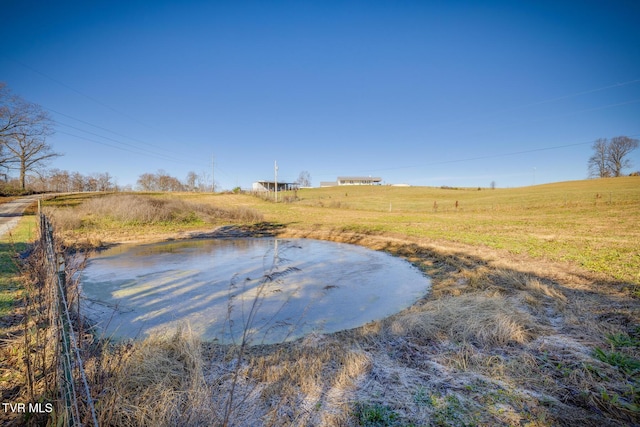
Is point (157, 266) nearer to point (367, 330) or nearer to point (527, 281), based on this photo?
point (367, 330)

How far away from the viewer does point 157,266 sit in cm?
1200

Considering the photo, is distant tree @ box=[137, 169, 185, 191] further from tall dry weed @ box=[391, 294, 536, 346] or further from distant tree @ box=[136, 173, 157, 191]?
tall dry weed @ box=[391, 294, 536, 346]

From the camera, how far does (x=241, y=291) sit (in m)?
9.07

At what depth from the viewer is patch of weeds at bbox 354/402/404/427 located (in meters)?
3.06

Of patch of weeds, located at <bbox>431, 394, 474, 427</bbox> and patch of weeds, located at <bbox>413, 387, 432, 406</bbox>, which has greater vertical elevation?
patch of weeds, located at <bbox>431, 394, 474, 427</bbox>

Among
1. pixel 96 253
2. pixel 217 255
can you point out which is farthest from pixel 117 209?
pixel 217 255

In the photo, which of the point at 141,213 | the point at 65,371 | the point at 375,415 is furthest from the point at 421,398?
the point at 141,213

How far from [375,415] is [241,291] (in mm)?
6673

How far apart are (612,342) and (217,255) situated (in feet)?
46.4

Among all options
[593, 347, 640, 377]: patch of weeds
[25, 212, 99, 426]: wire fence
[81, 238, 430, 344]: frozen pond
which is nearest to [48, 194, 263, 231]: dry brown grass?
[81, 238, 430, 344]: frozen pond

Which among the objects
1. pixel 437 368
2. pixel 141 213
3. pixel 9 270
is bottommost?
pixel 437 368

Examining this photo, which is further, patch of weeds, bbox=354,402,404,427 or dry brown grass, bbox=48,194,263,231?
dry brown grass, bbox=48,194,263,231

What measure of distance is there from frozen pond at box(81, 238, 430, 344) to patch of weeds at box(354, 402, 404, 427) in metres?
1.49

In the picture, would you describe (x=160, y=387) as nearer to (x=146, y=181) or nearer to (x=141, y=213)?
(x=141, y=213)
